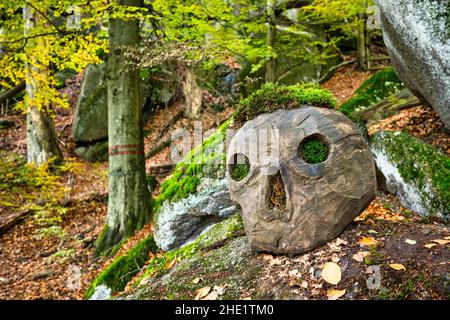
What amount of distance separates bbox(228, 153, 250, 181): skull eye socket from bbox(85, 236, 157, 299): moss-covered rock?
Answer: 324cm

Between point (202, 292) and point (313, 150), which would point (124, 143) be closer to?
point (202, 292)

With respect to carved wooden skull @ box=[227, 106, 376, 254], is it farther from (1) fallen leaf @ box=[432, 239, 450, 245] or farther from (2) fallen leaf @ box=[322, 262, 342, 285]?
(1) fallen leaf @ box=[432, 239, 450, 245]

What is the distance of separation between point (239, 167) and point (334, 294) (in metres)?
1.54

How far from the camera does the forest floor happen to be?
102 inches

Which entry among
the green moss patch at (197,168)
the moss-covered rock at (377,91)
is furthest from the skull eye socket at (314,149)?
the moss-covered rock at (377,91)

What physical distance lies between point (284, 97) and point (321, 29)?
13657 millimetres

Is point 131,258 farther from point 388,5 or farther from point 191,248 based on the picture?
point 388,5

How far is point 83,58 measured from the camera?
6.91 meters

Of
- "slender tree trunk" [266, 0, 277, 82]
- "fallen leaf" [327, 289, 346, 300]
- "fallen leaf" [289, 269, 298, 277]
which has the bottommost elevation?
"fallen leaf" [327, 289, 346, 300]

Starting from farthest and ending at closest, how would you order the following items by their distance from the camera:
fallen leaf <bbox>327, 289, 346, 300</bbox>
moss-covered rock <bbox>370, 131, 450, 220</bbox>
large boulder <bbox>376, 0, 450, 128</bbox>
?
1. moss-covered rock <bbox>370, 131, 450, 220</bbox>
2. large boulder <bbox>376, 0, 450, 128</bbox>
3. fallen leaf <bbox>327, 289, 346, 300</bbox>

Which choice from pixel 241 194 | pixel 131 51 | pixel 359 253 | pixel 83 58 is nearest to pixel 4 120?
pixel 83 58

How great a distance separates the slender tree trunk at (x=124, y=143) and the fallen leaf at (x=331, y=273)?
520 cm

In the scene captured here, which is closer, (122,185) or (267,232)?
(267,232)

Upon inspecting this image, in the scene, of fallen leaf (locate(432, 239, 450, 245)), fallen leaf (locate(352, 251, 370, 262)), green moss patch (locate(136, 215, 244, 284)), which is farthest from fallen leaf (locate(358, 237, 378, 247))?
green moss patch (locate(136, 215, 244, 284))
